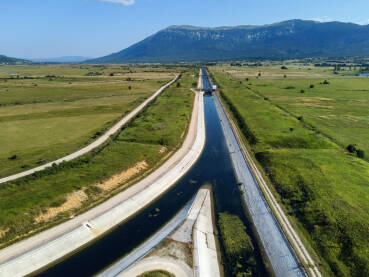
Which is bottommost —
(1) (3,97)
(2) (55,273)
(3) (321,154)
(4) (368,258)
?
(2) (55,273)

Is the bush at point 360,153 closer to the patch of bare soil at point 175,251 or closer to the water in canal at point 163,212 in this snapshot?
the water in canal at point 163,212

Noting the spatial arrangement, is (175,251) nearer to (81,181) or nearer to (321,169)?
(81,181)

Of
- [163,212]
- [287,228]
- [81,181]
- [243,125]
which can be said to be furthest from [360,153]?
[81,181]

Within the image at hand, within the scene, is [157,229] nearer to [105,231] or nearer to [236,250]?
[105,231]

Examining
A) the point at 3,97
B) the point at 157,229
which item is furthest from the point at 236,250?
the point at 3,97

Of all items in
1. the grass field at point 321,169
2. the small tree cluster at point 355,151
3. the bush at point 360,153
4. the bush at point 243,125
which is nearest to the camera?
the grass field at point 321,169

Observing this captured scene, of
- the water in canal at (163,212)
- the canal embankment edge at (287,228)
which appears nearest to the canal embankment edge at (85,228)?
the water in canal at (163,212)
